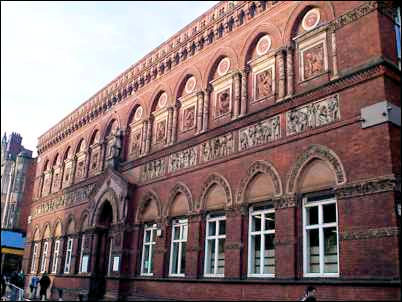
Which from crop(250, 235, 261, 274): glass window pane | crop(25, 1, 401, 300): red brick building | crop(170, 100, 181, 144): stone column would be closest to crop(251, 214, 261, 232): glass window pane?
crop(25, 1, 401, 300): red brick building

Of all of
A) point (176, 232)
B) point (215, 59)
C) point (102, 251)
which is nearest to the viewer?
point (215, 59)

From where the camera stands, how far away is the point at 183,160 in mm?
19312

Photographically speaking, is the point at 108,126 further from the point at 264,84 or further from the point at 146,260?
the point at 264,84

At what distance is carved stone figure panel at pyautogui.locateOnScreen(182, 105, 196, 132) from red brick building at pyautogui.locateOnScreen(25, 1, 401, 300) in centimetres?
5

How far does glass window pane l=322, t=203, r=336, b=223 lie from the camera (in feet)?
42.5

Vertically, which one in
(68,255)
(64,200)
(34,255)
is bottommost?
(68,255)

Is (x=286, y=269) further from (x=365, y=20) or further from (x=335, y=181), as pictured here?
(x=365, y=20)

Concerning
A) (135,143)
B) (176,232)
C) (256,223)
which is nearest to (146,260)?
(176,232)

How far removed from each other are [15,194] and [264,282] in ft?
149

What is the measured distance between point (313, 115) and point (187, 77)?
832 cm

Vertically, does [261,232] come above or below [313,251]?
above

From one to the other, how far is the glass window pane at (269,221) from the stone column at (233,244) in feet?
3.06

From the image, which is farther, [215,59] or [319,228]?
[215,59]

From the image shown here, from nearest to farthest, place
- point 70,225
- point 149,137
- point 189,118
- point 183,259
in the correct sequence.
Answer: point 183,259, point 189,118, point 149,137, point 70,225
